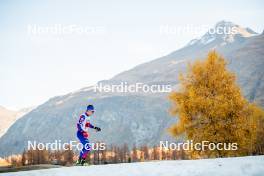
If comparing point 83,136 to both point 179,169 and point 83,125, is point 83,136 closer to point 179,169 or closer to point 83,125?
point 83,125

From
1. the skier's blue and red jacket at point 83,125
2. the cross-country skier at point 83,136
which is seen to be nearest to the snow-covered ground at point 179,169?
the cross-country skier at point 83,136

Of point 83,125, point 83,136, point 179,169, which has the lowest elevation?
point 179,169

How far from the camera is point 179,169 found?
30.2ft

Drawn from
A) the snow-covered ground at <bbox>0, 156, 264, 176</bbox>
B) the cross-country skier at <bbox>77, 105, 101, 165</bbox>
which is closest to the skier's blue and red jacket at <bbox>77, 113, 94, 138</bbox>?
the cross-country skier at <bbox>77, 105, 101, 165</bbox>

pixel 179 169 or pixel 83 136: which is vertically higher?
pixel 83 136

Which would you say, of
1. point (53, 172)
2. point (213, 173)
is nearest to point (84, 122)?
point (53, 172)

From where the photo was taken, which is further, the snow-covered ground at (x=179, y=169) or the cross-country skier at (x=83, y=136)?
the cross-country skier at (x=83, y=136)

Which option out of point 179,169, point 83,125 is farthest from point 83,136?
point 179,169

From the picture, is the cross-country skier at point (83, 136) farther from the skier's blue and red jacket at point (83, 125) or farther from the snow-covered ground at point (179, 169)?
the snow-covered ground at point (179, 169)

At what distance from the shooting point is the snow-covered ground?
872 centimetres

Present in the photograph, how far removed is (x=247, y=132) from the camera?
31.2m

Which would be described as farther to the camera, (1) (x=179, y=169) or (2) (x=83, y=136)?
(2) (x=83, y=136)

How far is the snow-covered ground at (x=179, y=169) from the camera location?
872 centimetres

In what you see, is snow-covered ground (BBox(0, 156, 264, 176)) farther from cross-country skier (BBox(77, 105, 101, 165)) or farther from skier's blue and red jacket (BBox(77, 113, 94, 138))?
skier's blue and red jacket (BBox(77, 113, 94, 138))
